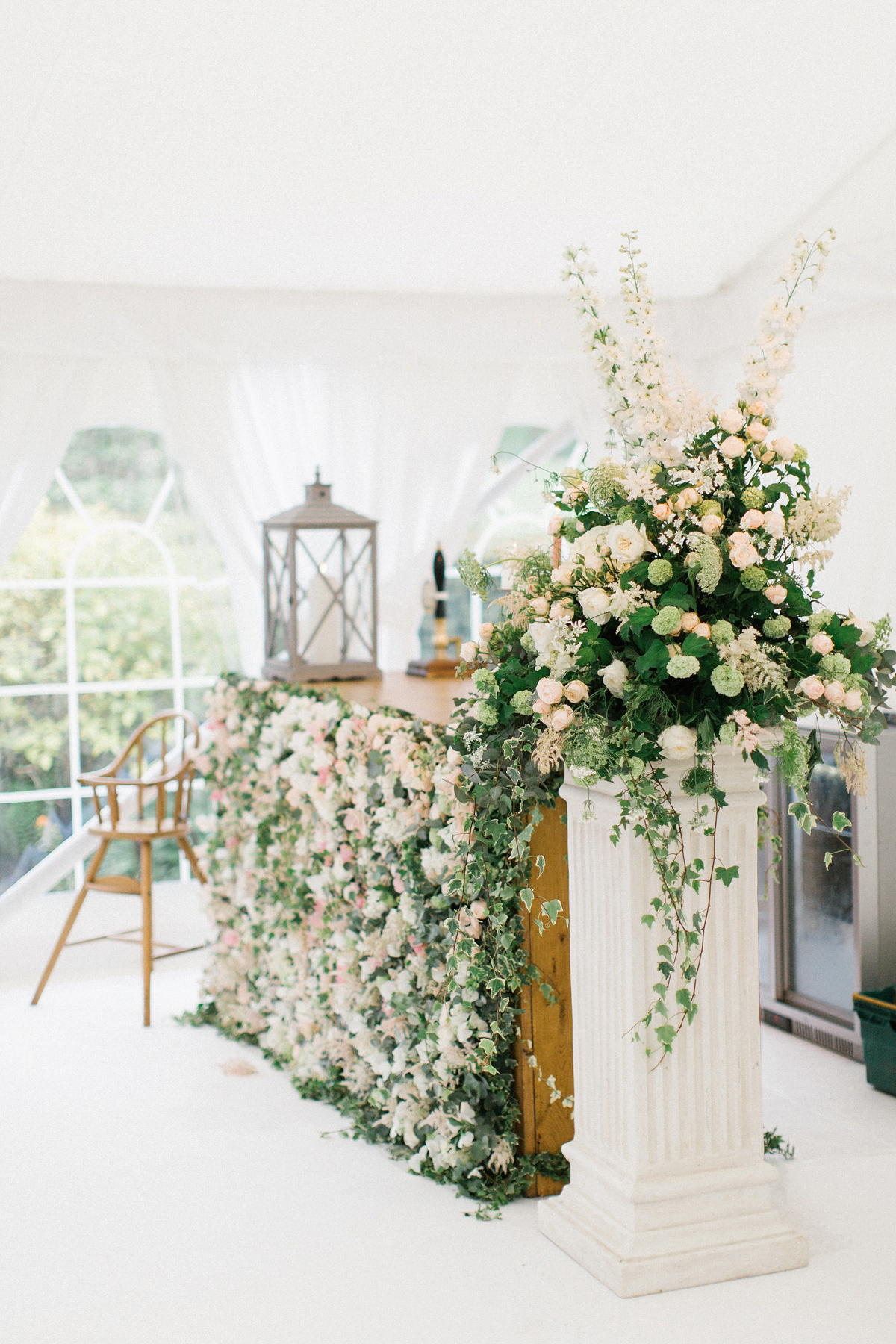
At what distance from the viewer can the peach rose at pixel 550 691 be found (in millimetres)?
2293

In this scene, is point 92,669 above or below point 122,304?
below

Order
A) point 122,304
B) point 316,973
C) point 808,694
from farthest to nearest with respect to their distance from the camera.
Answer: point 122,304
point 316,973
point 808,694

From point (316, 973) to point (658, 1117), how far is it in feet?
4.64

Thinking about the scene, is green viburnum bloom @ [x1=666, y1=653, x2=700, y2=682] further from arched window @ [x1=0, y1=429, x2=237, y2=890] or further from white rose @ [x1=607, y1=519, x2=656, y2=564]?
arched window @ [x1=0, y1=429, x2=237, y2=890]

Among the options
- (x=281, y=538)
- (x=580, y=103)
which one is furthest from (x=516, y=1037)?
(x=580, y=103)

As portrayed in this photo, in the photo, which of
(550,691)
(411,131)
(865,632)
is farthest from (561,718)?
(411,131)

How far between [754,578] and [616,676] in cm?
28

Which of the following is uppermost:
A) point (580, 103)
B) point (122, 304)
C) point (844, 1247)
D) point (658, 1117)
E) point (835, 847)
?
point (580, 103)

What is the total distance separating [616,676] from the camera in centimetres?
228

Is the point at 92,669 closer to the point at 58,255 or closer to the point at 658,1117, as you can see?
Answer: the point at 58,255

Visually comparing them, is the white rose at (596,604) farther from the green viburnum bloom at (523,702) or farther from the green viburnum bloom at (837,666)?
the green viburnum bloom at (837,666)

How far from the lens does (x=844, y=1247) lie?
259cm

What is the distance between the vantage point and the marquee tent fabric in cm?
351

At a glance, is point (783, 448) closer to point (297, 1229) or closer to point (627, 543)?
point (627, 543)
